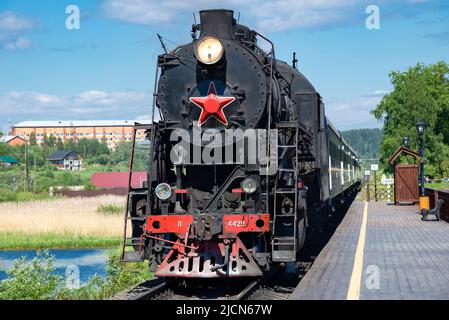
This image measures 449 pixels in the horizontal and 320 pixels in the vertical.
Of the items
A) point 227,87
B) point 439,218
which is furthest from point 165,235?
point 439,218

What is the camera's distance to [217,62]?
38.4 feet

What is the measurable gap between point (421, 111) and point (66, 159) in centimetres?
7794

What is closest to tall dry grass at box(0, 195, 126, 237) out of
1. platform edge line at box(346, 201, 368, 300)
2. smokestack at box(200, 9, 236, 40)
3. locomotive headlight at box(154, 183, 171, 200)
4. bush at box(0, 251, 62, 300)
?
bush at box(0, 251, 62, 300)

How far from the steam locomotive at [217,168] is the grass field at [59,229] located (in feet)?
68.1

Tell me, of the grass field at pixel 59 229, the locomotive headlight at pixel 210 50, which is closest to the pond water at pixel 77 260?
the grass field at pixel 59 229

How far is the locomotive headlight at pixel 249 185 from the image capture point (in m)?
11.3

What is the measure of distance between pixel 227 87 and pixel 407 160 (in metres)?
61.6

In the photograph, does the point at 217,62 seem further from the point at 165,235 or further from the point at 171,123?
the point at 165,235

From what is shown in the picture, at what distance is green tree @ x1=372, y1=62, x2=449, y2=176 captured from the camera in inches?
2857

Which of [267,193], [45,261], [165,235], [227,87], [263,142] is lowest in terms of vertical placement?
[45,261]

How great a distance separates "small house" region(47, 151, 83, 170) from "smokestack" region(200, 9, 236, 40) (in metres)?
120

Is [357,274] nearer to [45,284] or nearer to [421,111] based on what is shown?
[45,284]

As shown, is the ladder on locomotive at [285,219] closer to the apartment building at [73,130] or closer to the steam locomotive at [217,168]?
the steam locomotive at [217,168]
